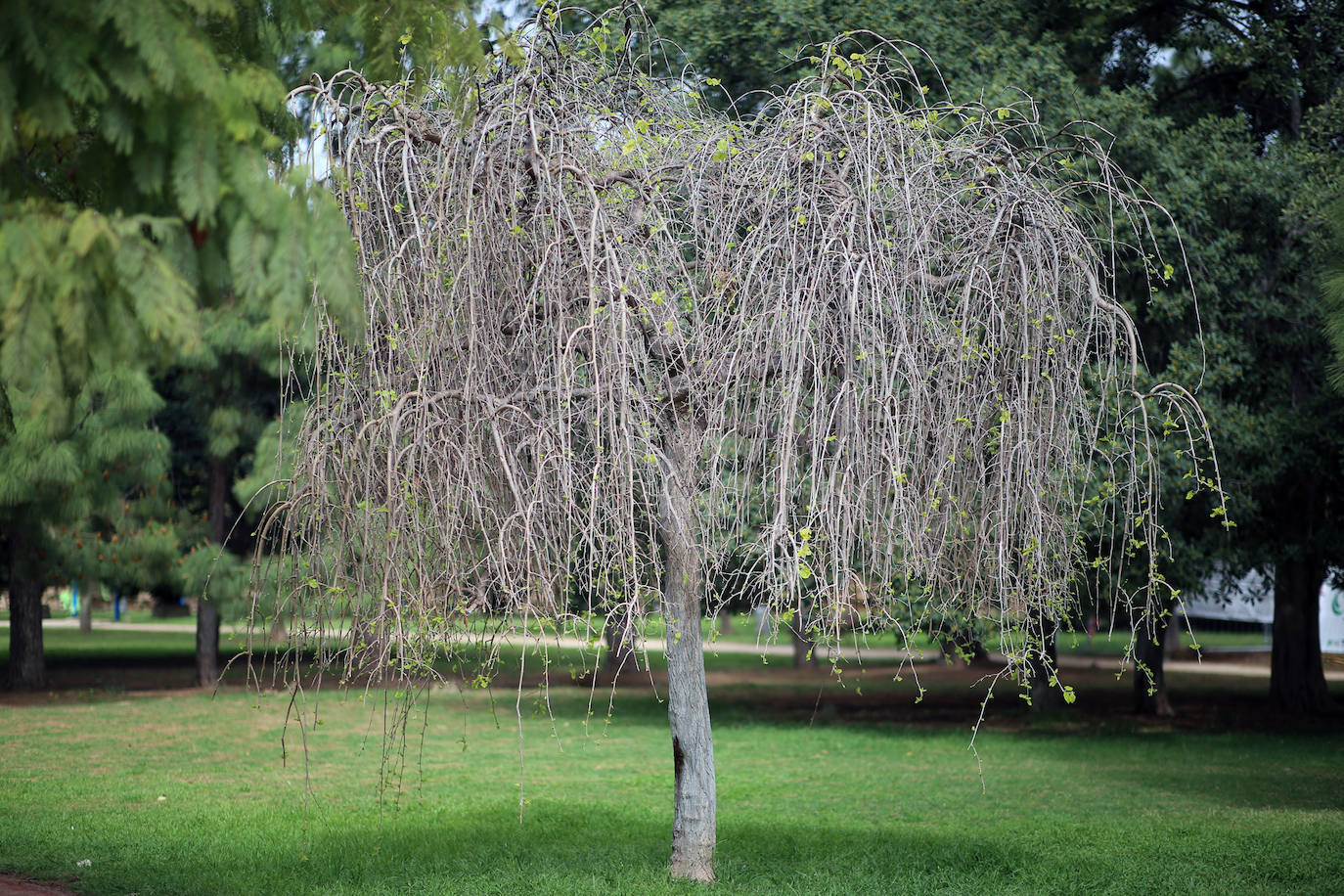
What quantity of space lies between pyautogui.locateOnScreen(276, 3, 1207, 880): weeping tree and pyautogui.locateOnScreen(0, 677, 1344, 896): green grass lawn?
878mm

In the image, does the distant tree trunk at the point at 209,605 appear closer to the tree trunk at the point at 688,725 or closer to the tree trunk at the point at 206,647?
the tree trunk at the point at 206,647

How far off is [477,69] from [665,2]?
32.2 ft

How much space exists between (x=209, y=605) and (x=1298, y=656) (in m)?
16.2

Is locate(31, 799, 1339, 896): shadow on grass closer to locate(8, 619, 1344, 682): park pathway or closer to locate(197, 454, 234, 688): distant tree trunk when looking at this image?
locate(8, 619, 1344, 682): park pathway

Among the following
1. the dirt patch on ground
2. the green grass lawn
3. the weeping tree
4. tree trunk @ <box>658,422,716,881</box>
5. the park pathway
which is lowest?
the park pathway

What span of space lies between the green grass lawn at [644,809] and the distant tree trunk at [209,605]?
2944 mm

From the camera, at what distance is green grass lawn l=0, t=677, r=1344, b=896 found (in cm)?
707

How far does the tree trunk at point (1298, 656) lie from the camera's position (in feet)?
56.0

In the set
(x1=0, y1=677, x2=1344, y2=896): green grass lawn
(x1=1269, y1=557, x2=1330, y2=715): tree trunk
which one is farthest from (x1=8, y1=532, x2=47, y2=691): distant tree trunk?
(x1=1269, y1=557, x2=1330, y2=715): tree trunk

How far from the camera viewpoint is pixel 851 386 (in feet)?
16.6

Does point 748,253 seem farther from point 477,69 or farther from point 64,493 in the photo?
point 64,493

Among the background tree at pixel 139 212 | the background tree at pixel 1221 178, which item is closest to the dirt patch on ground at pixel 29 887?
the background tree at pixel 139 212

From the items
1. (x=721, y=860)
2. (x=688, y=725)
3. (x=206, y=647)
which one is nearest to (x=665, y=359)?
(x=688, y=725)

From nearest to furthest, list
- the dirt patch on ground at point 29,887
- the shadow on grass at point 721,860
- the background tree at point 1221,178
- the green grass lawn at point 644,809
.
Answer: the dirt patch on ground at point 29,887 → the shadow on grass at point 721,860 → the green grass lawn at point 644,809 → the background tree at point 1221,178
